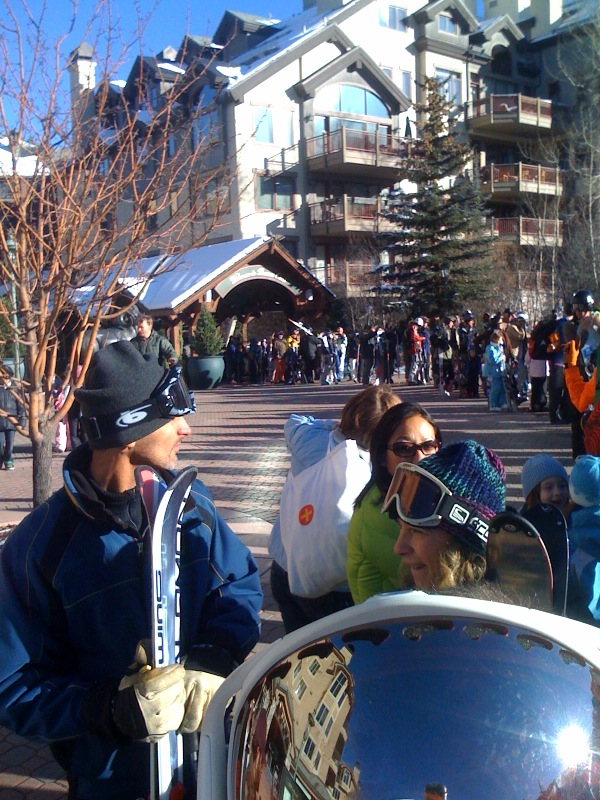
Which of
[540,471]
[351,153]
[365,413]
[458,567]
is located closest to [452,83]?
[351,153]

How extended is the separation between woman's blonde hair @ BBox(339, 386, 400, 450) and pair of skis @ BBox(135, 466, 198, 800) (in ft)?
4.94

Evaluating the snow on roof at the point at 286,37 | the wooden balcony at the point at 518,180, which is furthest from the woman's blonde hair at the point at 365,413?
the wooden balcony at the point at 518,180

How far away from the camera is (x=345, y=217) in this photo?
35.7 m

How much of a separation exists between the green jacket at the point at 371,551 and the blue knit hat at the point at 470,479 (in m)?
0.67

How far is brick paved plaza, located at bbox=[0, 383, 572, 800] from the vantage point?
3.69 metres

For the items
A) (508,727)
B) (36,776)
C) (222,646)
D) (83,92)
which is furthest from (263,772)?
(83,92)

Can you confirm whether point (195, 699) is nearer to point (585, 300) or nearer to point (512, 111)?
point (585, 300)

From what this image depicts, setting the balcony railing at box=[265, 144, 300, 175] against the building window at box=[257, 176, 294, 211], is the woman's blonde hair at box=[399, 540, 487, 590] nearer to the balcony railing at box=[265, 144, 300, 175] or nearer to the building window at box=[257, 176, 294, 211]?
the balcony railing at box=[265, 144, 300, 175]

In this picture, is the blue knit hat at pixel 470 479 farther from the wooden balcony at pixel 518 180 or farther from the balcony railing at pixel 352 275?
the wooden balcony at pixel 518 180

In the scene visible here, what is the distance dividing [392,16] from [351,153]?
9.40 m

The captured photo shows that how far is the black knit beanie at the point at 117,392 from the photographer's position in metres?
2.04

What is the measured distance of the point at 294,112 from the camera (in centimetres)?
3609

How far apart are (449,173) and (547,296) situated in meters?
6.21

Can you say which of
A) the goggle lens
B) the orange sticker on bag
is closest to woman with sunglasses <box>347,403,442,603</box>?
the orange sticker on bag
